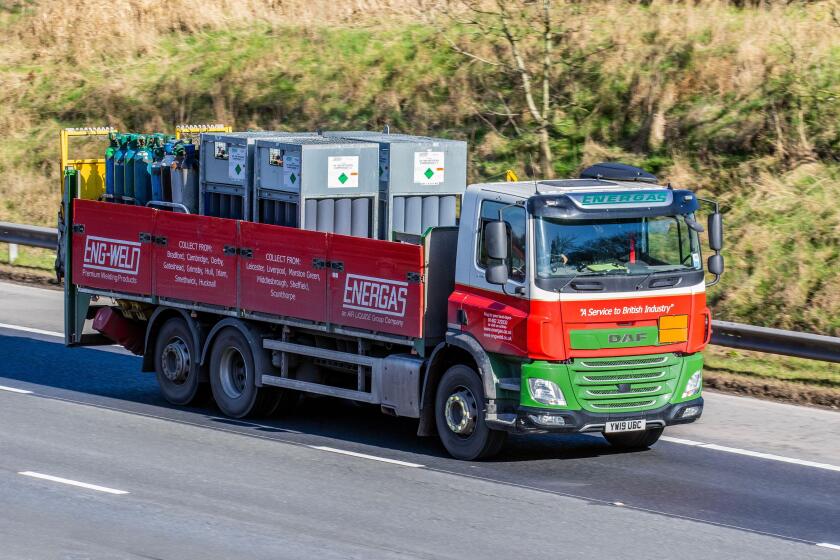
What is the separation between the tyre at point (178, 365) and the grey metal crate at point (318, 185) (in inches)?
65.1

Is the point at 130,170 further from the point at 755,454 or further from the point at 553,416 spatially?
the point at 755,454

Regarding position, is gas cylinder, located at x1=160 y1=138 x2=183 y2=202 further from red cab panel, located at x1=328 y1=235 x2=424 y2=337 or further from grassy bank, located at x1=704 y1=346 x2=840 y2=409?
grassy bank, located at x1=704 y1=346 x2=840 y2=409

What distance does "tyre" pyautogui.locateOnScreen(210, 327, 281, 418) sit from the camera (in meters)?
14.5

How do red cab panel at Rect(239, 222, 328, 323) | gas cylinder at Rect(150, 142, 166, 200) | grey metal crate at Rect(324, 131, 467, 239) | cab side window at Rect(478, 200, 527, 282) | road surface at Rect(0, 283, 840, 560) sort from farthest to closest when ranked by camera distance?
gas cylinder at Rect(150, 142, 166, 200)
grey metal crate at Rect(324, 131, 467, 239)
red cab panel at Rect(239, 222, 328, 323)
cab side window at Rect(478, 200, 527, 282)
road surface at Rect(0, 283, 840, 560)

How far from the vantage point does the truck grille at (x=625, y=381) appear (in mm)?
12195

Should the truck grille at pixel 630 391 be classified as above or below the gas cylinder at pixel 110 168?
below

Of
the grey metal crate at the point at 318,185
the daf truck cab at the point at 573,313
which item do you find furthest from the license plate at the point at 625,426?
the grey metal crate at the point at 318,185

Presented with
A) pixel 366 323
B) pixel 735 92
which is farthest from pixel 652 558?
pixel 735 92

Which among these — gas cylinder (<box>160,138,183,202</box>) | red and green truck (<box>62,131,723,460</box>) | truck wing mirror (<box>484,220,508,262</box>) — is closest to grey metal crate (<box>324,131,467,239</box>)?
red and green truck (<box>62,131,723,460</box>)

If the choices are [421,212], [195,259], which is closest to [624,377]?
[421,212]

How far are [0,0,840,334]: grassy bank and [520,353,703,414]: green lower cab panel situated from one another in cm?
638

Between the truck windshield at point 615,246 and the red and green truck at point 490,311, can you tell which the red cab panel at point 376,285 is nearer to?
the red and green truck at point 490,311

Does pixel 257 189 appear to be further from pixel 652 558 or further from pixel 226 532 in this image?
pixel 652 558

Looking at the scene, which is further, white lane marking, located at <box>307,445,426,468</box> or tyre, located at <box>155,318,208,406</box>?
tyre, located at <box>155,318,208,406</box>
